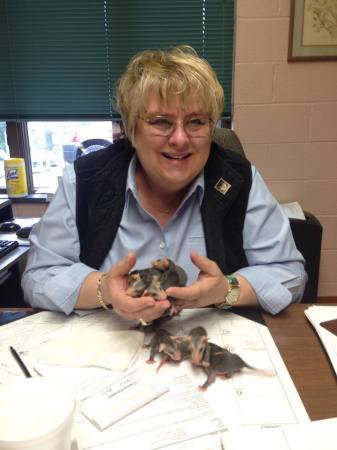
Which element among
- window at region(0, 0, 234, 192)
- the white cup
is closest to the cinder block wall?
window at region(0, 0, 234, 192)

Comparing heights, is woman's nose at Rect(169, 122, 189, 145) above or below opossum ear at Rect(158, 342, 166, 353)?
above

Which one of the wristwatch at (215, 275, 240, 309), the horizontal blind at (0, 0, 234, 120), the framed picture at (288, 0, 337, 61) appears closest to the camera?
the wristwatch at (215, 275, 240, 309)

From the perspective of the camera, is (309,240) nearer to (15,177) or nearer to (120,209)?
(120,209)

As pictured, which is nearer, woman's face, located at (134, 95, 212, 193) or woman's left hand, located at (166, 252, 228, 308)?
woman's left hand, located at (166, 252, 228, 308)

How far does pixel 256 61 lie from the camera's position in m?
2.15

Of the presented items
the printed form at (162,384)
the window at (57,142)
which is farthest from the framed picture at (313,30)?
the printed form at (162,384)

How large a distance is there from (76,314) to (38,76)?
5.92ft

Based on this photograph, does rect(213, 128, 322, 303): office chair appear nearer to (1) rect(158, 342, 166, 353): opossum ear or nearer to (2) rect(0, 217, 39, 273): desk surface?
(2) rect(0, 217, 39, 273): desk surface

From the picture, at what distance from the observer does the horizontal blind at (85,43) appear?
2264mm

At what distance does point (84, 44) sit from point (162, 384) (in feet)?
6.85

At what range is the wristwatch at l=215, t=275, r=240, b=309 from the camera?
3.29 ft

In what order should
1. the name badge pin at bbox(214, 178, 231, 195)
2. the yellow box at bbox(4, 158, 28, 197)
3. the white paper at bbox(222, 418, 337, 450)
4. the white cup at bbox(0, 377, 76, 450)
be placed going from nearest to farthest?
1. the white cup at bbox(0, 377, 76, 450)
2. the white paper at bbox(222, 418, 337, 450)
3. the name badge pin at bbox(214, 178, 231, 195)
4. the yellow box at bbox(4, 158, 28, 197)

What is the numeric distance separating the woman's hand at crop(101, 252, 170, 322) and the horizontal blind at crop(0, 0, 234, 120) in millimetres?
1630

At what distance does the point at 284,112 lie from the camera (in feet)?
7.25
